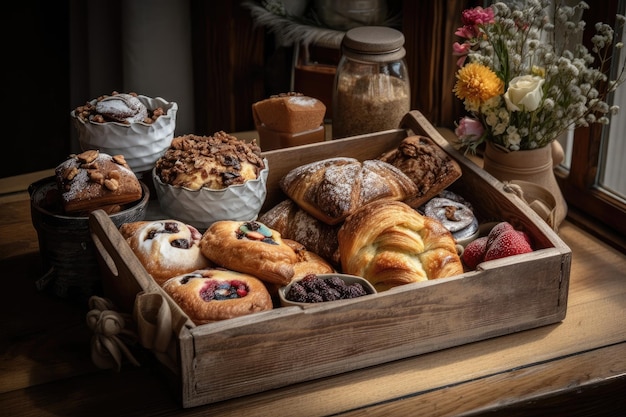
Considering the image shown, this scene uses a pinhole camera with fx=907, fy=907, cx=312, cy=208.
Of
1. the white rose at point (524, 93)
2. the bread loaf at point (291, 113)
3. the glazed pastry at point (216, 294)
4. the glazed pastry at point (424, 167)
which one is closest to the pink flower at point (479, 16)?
the white rose at point (524, 93)

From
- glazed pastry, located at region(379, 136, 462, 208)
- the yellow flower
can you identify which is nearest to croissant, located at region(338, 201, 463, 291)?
glazed pastry, located at region(379, 136, 462, 208)

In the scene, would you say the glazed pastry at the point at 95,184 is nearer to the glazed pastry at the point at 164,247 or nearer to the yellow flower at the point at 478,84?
the glazed pastry at the point at 164,247

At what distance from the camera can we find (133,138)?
1.55 metres

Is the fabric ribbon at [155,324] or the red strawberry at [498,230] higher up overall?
the red strawberry at [498,230]

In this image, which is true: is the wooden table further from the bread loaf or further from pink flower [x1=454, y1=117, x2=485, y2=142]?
the bread loaf

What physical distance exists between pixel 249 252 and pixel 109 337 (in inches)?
9.3

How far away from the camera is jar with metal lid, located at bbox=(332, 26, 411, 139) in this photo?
1.81 meters

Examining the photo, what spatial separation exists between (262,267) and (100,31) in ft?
4.24

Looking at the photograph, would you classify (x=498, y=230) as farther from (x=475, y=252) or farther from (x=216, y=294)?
(x=216, y=294)

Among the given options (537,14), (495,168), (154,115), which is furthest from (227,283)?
(537,14)

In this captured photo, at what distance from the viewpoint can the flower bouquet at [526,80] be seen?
1.56 m

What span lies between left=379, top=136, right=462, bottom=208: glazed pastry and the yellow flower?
12 centimetres

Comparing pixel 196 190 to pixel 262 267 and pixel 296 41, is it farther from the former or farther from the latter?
pixel 296 41

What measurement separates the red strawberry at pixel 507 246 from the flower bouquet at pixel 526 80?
10.3 inches
